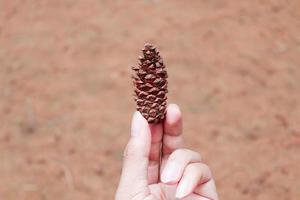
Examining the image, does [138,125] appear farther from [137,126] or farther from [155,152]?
[155,152]

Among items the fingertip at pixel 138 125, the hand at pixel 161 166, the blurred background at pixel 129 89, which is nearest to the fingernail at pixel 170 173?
the hand at pixel 161 166

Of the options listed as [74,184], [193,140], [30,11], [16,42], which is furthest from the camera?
[30,11]

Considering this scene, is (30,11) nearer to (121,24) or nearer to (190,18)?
(121,24)

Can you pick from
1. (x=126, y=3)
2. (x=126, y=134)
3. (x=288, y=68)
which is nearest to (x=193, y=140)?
(x=126, y=134)

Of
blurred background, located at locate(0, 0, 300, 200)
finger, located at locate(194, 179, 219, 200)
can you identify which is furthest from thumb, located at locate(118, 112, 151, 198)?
blurred background, located at locate(0, 0, 300, 200)

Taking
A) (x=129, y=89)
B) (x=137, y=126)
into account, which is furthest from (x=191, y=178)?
(x=129, y=89)

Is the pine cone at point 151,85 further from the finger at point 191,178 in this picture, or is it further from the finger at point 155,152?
the finger at point 191,178
